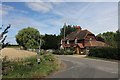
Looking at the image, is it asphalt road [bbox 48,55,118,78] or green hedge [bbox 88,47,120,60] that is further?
green hedge [bbox 88,47,120,60]

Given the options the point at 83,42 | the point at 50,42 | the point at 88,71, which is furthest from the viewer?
the point at 50,42

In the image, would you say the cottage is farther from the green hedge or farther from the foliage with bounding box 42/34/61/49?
the green hedge

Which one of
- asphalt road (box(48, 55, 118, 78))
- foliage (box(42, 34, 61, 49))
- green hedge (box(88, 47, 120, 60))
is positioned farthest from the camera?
foliage (box(42, 34, 61, 49))

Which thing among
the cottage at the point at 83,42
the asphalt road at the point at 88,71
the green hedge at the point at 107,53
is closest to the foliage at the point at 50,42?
the cottage at the point at 83,42

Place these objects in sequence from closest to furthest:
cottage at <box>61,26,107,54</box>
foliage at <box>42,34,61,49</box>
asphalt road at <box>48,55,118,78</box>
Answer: asphalt road at <box>48,55,118,78</box>
cottage at <box>61,26,107,54</box>
foliage at <box>42,34,61,49</box>

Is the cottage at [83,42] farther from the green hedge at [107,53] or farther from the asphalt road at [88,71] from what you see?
the asphalt road at [88,71]

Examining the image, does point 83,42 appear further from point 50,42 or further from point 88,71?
point 88,71

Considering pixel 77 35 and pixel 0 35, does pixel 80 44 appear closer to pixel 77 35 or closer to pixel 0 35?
pixel 77 35

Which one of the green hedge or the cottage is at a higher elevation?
the cottage

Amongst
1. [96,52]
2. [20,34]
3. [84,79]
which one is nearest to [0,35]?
[84,79]

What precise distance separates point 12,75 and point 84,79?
188 inches

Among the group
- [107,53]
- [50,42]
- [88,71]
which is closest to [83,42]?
[50,42]

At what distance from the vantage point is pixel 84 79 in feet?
54.3

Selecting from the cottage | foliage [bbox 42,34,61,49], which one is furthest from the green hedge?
foliage [bbox 42,34,61,49]
